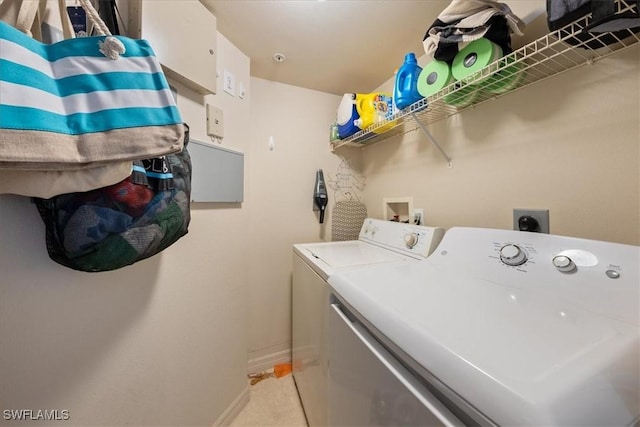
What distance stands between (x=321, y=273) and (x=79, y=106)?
3.00 feet

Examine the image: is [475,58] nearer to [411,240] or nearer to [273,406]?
[411,240]

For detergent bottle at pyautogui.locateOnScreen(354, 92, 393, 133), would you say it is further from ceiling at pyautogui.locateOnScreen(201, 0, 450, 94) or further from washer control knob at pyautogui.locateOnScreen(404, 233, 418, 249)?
washer control knob at pyautogui.locateOnScreen(404, 233, 418, 249)

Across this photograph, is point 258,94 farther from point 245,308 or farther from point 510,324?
point 510,324

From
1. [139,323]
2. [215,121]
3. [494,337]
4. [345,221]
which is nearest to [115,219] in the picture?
[139,323]

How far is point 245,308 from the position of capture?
1.46 meters

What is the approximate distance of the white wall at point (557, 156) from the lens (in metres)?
0.73

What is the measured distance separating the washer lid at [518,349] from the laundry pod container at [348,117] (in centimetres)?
130

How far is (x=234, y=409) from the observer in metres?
1.34

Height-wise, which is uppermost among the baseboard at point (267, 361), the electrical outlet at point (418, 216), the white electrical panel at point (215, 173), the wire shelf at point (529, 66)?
the wire shelf at point (529, 66)

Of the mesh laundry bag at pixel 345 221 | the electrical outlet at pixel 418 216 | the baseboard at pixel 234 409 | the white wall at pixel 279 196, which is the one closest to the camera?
the baseboard at pixel 234 409

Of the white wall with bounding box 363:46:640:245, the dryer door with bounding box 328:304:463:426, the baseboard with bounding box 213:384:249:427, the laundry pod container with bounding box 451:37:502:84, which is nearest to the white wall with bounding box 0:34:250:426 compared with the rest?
the baseboard with bounding box 213:384:249:427

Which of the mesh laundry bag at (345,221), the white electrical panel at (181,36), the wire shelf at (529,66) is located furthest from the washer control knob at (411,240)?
the white electrical panel at (181,36)

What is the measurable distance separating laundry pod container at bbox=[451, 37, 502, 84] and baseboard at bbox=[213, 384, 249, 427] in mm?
2038

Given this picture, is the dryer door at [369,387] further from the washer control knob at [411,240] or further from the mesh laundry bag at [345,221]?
the mesh laundry bag at [345,221]
